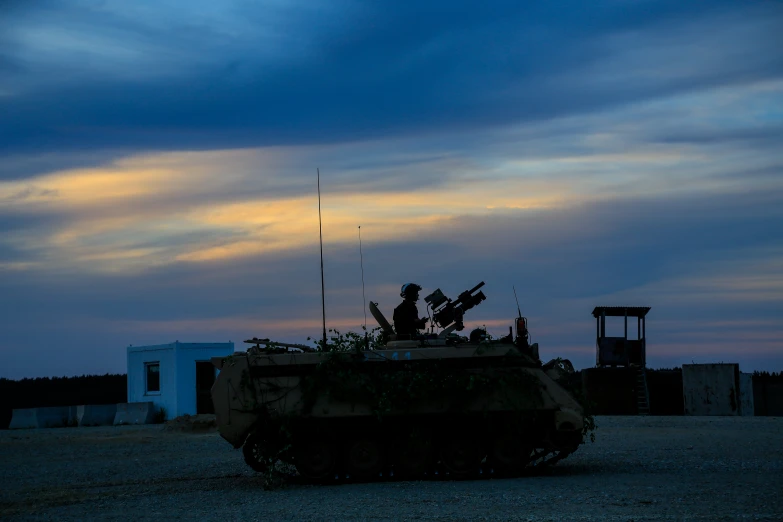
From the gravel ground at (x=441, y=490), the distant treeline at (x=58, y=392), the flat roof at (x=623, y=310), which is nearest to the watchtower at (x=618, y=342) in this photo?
the flat roof at (x=623, y=310)

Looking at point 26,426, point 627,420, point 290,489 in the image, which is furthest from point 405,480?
point 26,426

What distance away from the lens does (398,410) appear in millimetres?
16125

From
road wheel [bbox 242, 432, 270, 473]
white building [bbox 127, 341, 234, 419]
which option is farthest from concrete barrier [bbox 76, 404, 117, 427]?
road wheel [bbox 242, 432, 270, 473]

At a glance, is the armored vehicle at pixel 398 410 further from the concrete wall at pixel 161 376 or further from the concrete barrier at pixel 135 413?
the concrete barrier at pixel 135 413

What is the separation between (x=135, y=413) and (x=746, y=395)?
25820 mm

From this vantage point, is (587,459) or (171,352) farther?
(171,352)

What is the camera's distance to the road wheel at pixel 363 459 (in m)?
16.2

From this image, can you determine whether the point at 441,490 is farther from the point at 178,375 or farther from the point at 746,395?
the point at 178,375

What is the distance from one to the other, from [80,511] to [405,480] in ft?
17.6

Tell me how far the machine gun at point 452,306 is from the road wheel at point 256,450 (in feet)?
12.9

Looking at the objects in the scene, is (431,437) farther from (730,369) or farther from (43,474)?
(730,369)

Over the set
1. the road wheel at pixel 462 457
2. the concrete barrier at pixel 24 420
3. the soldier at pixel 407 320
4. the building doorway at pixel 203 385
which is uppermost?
the soldier at pixel 407 320

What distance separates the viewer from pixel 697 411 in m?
39.0

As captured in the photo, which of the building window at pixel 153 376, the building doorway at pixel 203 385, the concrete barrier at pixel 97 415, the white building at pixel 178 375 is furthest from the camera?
the concrete barrier at pixel 97 415
